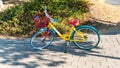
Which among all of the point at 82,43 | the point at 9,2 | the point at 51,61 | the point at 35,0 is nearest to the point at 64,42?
the point at 82,43

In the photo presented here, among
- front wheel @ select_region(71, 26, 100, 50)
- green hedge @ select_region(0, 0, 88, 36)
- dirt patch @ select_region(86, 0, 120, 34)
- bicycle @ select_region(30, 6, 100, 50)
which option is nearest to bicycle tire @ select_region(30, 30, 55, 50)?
bicycle @ select_region(30, 6, 100, 50)

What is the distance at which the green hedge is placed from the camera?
8.68 m

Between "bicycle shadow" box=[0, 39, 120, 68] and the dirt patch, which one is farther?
the dirt patch

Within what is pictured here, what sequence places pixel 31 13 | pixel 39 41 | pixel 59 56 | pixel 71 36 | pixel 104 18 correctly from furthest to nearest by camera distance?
pixel 104 18 → pixel 31 13 → pixel 39 41 → pixel 71 36 → pixel 59 56

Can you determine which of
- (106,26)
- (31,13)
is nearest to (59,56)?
(106,26)

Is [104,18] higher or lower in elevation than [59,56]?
higher

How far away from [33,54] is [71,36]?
40.0 inches

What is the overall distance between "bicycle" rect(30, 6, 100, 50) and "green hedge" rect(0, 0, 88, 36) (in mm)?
1193

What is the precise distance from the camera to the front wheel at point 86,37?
6.90 meters

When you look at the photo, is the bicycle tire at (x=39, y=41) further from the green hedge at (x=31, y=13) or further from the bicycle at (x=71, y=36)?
the green hedge at (x=31, y=13)

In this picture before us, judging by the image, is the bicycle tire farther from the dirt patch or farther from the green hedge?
the dirt patch

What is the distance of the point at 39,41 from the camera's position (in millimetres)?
7582

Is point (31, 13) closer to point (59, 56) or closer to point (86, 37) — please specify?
point (86, 37)

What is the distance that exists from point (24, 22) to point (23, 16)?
32cm
